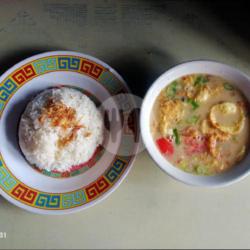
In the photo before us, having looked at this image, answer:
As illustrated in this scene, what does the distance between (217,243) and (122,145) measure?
589 mm

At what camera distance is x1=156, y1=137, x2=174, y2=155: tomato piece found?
1.42m

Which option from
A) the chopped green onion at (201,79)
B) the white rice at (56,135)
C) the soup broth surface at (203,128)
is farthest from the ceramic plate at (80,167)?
the chopped green onion at (201,79)

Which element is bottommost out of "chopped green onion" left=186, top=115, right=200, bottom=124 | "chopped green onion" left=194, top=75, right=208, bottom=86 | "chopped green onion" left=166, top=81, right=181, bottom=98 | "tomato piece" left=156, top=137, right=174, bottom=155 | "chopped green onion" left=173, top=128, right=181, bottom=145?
"tomato piece" left=156, top=137, right=174, bottom=155

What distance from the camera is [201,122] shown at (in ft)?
4.67

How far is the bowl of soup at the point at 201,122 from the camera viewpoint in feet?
4.65

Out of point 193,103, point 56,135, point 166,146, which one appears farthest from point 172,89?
point 56,135

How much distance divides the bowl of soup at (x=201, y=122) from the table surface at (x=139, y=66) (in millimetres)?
201

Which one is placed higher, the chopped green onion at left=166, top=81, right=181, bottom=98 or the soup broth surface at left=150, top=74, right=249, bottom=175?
the chopped green onion at left=166, top=81, right=181, bottom=98

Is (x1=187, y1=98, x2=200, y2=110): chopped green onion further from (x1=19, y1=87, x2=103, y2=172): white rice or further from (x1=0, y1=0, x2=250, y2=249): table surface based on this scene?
(x1=19, y1=87, x2=103, y2=172): white rice

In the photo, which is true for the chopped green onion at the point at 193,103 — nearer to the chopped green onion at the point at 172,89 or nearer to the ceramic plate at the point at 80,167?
the chopped green onion at the point at 172,89

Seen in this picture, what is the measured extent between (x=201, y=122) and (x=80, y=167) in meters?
0.53

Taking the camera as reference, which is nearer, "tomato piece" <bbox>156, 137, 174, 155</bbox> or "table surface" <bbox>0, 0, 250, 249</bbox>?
"tomato piece" <bbox>156, 137, 174, 155</bbox>

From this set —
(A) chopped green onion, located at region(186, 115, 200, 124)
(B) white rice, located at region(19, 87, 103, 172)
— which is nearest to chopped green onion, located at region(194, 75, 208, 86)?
(A) chopped green onion, located at region(186, 115, 200, 124)

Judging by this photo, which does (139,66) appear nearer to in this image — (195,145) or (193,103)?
(193,103)
